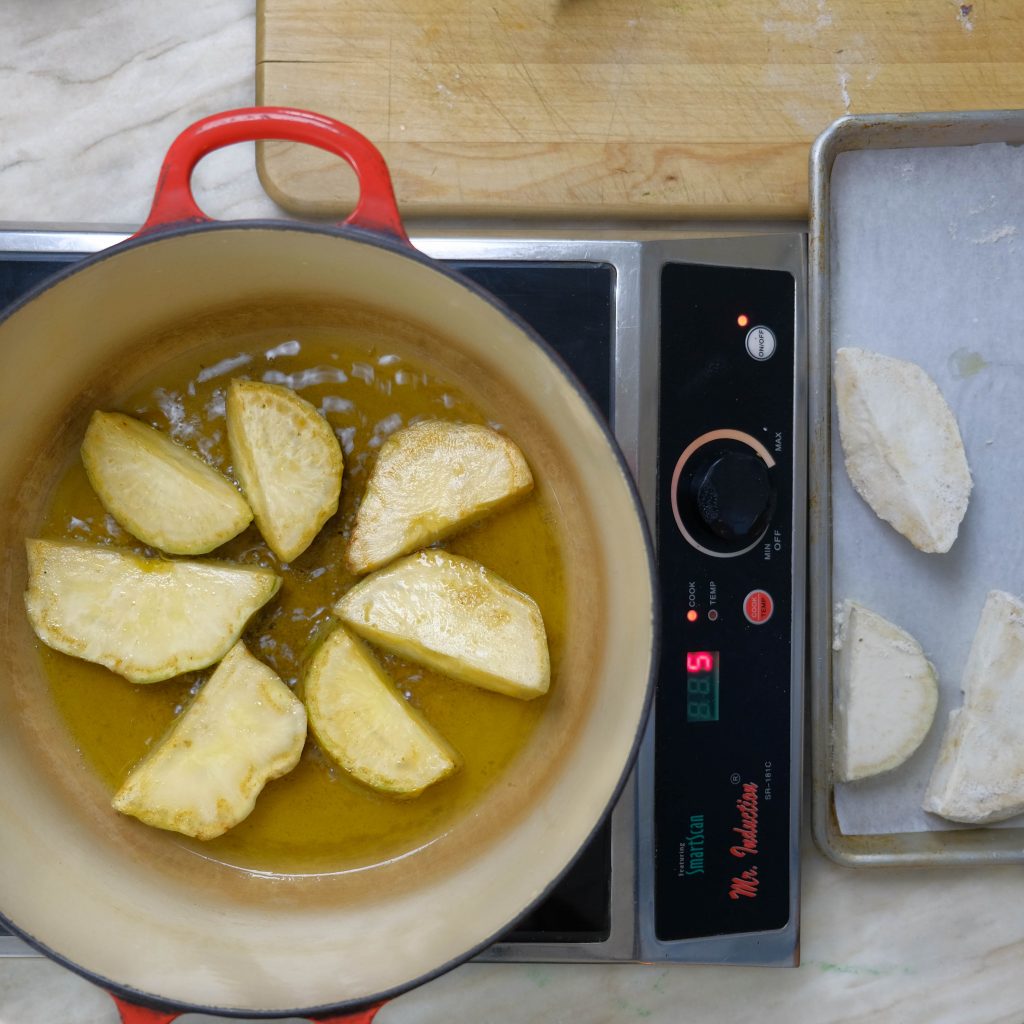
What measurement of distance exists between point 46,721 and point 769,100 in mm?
810

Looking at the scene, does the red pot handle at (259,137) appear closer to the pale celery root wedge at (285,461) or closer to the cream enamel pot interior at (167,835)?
the cream enamel pot interior at (167,835)

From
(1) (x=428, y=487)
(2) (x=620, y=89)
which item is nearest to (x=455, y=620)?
(1) (x=428, y=487)

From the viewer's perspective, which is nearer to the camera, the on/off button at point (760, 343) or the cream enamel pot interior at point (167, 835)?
the cream enamel pot interior at point (167, 835)

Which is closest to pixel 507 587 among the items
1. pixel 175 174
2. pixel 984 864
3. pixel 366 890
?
pixel 366 890

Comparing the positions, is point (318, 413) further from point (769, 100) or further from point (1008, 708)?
point (1008, 708)

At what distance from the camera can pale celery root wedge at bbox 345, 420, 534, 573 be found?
0.75 meters

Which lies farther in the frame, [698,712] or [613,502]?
[698,712]

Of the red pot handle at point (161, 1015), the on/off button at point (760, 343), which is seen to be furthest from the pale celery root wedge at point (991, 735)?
the red pot handle at point (161, 1015)

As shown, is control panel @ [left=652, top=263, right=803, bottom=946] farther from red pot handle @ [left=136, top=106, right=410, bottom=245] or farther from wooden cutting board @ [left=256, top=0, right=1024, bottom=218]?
red pot handle @ [left=136, top=106, right=410, bottom=245]

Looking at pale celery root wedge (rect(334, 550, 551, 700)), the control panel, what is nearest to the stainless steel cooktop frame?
the control panel

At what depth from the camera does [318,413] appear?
77 centimetres

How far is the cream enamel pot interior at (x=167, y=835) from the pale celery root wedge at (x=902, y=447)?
26cm

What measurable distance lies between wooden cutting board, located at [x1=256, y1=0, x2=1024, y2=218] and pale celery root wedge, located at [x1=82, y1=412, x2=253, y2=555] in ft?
0.79

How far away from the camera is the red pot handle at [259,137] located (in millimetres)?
617
